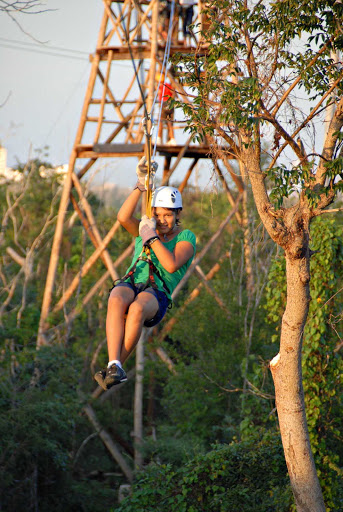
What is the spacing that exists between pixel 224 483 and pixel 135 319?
6073mm

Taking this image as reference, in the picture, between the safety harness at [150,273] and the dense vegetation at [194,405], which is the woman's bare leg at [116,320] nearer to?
the safety harness at [150,273]

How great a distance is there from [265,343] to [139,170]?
34.4 feet

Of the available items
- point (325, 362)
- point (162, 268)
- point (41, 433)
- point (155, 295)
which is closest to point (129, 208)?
point (162, 268)

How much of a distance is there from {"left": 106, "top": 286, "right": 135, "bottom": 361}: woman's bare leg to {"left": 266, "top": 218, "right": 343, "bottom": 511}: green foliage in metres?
5.13

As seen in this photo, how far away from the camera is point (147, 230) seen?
530cm

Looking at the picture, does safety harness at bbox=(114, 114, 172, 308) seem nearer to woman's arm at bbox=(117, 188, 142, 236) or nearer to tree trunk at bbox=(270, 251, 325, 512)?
woman's arm at bbox=(117, 188, 142, 236)

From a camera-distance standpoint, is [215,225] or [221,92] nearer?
[221,92]

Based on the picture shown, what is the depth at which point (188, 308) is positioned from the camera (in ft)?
54.6

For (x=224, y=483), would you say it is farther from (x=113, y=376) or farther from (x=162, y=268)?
(x=113, y=376)

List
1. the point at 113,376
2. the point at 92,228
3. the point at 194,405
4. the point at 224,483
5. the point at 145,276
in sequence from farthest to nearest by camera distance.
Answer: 1. the point at 194,405
2. the point at 92,228
3. the point at 224,483
4. the point at 145,276
5. the point at 113,376

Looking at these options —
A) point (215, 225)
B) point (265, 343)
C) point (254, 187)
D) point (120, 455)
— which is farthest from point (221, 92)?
point (215, 225)

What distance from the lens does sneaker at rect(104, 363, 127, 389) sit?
504 centimetres

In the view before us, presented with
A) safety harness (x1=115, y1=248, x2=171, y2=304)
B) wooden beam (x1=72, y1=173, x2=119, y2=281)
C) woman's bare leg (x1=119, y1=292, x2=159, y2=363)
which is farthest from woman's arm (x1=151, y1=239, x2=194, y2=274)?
wooden beam (x1=72, y1=173, x2=119, y2=281)

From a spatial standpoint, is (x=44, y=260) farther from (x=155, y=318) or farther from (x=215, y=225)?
(x=155, y=318)
